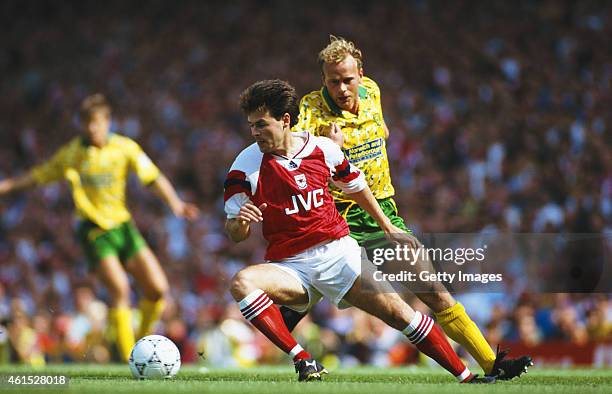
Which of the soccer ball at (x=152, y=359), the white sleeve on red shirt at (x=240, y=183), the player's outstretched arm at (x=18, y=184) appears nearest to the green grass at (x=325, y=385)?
the soccer ball at (x=152, y=359)

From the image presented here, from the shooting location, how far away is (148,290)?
9469 millimetres

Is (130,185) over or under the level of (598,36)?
under

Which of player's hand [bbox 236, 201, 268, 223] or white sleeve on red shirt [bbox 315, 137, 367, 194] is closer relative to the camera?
player's hand [bbox 236, 201, 268, 223]

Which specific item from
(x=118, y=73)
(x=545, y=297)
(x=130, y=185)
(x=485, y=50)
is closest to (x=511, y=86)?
(x=485, y=50)

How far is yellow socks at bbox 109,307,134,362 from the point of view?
30.8 ft

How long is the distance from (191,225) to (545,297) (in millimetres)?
6875

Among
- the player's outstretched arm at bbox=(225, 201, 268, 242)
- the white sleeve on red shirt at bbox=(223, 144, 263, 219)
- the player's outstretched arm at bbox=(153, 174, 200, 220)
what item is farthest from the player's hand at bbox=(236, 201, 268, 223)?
the player's outstretched arm at bbox=(153, 174, 200, 220)

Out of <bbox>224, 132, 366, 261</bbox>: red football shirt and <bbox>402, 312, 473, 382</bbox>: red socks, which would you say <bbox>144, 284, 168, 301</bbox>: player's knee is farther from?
<bbox>402, 312, 473, 382</bbox>: red socks

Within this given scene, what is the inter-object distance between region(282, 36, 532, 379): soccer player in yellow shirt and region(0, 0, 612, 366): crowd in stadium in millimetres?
4880

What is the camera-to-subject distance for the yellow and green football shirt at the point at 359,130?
741 centimetres

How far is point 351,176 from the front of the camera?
6684 mm

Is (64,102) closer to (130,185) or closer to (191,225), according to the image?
(130,185)

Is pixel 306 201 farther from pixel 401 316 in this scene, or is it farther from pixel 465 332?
pixel 465 332

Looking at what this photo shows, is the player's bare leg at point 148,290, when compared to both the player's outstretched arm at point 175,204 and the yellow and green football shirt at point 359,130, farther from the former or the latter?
the yellow and green football shirt at point 359,130
